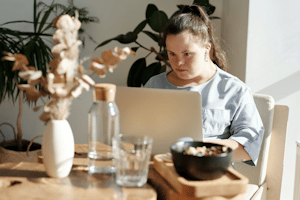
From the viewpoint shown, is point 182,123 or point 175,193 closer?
point 175,193

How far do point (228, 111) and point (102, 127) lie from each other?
0.79m

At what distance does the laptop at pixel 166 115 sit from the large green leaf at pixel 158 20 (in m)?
1.61

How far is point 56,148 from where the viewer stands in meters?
0.91

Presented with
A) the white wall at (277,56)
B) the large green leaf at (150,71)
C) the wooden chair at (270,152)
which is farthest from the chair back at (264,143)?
the large green leaf at (150,71)

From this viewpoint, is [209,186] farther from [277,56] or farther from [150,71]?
[150,71]

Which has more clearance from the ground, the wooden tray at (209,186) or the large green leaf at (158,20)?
the large green leaf at (158,20)

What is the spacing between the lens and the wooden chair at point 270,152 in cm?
159

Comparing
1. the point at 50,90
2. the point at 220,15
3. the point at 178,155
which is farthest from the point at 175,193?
the point at 220,15

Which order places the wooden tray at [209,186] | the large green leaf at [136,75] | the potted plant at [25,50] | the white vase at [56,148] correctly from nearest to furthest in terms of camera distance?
the wooden tray at [209,186] < the white vase at [56,148] < the potted plant at [25,50] < the large green leaf at [136,75]

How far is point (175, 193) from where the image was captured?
2.71 ft

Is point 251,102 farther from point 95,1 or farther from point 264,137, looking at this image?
point 95,1

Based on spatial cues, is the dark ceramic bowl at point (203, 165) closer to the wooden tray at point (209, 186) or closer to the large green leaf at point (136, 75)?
the wooden tray at point (209, 186)

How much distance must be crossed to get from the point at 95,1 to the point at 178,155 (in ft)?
8.16

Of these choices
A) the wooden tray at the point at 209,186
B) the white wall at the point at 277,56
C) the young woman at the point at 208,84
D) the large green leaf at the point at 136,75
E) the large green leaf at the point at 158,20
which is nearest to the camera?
the wooden tray at the point at 209,186
